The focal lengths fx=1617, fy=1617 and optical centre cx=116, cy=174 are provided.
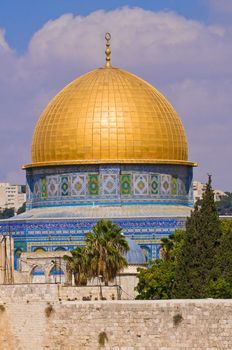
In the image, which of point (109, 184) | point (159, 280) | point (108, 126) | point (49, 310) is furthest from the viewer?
point (108, 126)

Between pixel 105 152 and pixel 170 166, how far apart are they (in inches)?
102

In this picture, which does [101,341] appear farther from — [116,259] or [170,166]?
[170,166]

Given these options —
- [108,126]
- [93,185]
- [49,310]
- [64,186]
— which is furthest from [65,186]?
[49,310]

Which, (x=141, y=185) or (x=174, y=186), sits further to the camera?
(x=174, y=186)

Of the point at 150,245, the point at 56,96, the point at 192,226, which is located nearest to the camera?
the point at 192,226

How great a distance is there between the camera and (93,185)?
57.9 metres

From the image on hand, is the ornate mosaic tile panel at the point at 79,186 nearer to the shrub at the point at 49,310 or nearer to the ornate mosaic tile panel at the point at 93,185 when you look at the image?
the ornate mosaic tile panel at the point at 93,185

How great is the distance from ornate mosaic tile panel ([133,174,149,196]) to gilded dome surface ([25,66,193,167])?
2.06 feet

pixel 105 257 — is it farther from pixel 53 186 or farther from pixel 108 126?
pixel 53 186

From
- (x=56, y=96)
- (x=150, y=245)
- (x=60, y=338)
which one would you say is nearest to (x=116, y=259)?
(x=60, y=338)

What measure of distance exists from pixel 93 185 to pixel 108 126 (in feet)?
7.26

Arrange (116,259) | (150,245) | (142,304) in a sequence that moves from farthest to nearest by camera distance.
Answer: (150,245), (116,259), (142,304)

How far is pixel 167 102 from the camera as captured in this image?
198 feet

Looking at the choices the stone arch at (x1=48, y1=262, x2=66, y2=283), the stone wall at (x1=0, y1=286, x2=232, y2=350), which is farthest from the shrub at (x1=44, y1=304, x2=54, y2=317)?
the stone arch at (x1=48, y1=262, x2=66, y2=283)
